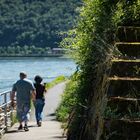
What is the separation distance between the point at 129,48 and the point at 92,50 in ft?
3.97

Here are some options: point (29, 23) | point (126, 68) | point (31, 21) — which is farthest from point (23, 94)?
point (31, 21)

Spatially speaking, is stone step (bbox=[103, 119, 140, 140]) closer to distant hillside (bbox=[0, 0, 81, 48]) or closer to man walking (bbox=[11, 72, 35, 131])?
man walking (bbox=[11, 72, 35, 131])

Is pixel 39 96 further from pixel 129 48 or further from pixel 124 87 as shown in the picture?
pixel 124 87

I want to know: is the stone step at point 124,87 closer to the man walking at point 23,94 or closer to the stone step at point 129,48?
the stone step at point 129,48

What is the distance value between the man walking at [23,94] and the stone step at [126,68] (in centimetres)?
724

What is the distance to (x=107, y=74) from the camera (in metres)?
10.3

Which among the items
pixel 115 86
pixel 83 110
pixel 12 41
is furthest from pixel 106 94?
pixel 12 41

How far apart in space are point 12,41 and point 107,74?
12266cm

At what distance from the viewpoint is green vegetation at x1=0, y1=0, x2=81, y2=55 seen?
422 ft

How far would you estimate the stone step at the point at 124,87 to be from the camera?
976 cm

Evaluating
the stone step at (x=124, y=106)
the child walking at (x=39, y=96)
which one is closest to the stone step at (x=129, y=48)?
the stone step at (x=124, y=106)

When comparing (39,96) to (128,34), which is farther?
(39,96)

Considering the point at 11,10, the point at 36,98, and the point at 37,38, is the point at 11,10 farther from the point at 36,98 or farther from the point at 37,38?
the point at 36,98

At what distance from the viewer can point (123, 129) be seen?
917cm
